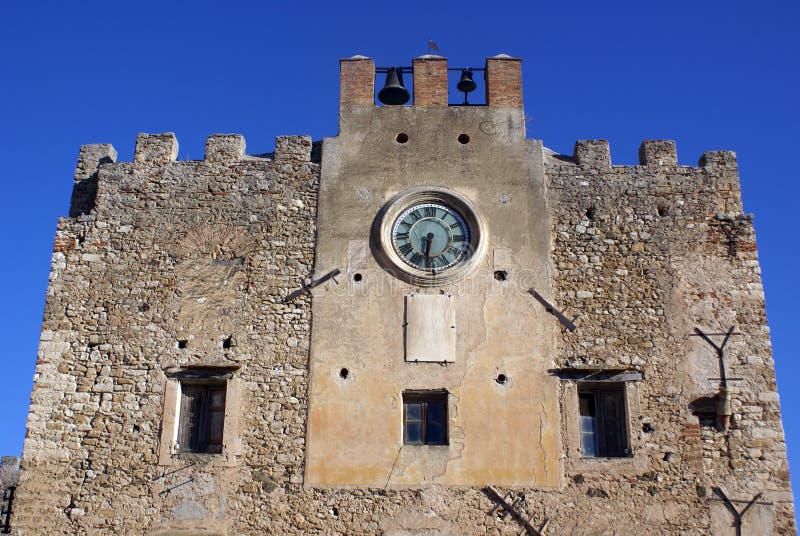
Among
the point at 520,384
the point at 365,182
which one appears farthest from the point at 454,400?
the point at 365,182

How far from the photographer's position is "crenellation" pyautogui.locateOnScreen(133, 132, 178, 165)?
1512 centimetres

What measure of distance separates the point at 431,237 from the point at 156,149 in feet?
16.0

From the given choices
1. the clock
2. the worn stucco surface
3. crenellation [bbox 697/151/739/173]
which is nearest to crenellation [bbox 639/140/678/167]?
crenellation [bbox 697/151/739/173]

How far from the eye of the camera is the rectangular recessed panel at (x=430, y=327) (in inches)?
534

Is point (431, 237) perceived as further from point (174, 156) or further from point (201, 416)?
point (174, 156)

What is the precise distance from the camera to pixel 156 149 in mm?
15195

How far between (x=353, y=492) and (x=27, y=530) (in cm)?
474

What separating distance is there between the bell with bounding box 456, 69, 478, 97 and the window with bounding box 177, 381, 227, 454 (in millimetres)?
6356

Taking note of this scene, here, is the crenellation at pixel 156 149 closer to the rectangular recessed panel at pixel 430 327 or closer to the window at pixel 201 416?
the window at pixel 201 416

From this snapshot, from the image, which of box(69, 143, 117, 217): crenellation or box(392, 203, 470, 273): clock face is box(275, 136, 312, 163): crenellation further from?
box(69, 143, 117, 217): crenellation

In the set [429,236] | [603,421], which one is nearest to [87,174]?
[429,236]

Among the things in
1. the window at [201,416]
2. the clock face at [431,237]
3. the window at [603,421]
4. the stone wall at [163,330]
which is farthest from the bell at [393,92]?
the window at [603,421]

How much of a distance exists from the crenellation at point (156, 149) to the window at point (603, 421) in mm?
7642

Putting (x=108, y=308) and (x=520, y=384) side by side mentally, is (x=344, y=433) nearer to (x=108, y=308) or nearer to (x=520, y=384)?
(x=520, y=384)
